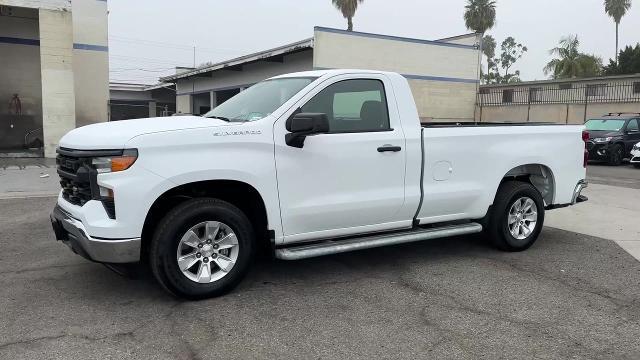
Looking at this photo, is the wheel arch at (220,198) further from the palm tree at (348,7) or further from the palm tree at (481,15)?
the palm tree at (481,15)

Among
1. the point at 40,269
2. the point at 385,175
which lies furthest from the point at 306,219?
the point at 40,269

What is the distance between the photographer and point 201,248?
4.46m

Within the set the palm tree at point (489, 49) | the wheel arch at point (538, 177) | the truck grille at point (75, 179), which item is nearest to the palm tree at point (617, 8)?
the palm tree at point (489, 49)

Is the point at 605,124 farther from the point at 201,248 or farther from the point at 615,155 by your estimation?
the point at 201,248

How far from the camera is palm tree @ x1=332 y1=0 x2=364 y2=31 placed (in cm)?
4522

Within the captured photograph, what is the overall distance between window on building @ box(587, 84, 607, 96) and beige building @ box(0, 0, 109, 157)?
22.6 meters

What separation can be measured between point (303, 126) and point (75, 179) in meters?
1.92

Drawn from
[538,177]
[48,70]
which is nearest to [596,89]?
[538,177]

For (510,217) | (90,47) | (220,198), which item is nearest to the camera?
(220,198)

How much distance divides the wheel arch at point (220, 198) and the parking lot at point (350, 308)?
0.53m

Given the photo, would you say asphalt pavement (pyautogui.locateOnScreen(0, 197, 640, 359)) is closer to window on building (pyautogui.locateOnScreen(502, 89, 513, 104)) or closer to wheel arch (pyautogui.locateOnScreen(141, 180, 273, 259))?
wheel arch (pyautogui.locateOnScreen(141, 180, 273, 259))

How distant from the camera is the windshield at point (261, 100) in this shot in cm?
494

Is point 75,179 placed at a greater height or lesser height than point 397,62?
lesser

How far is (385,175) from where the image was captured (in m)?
5.20
